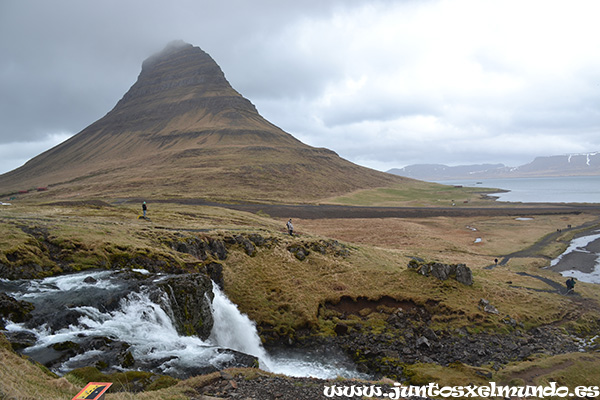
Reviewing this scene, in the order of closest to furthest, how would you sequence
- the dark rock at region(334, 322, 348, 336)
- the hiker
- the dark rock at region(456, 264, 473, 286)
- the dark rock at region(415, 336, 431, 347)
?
1. the dark rock at region(415, 336, 431, 347)
2. the dark rock at region(334, 322, 348, 336)
3. the dark rock at region(456, 264, 473, 286)
4. the hiker

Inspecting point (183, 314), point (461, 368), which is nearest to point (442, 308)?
point (461, 368)

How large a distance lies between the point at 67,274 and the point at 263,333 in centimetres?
1531

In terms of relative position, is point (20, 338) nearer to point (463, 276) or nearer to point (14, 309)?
point (14, 309)

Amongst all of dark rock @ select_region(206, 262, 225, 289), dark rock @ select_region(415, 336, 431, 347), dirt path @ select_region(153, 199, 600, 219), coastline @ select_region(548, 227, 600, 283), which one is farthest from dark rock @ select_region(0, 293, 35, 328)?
dirt path @ select_region(153, 199, 600, 219)

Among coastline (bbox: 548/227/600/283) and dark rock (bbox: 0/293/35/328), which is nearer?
dark rock (bbox: 0/293/35/328)

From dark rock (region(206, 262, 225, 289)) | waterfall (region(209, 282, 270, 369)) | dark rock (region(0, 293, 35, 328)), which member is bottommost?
waterfall (region(209, 282, 270, 369))

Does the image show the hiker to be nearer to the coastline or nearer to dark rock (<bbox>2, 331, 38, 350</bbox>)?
the coastline

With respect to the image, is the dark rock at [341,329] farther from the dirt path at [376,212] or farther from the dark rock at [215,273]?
the dirt path at [376,212]

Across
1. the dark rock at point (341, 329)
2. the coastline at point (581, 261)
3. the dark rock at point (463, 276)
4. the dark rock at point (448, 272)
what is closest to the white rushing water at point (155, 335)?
the dark rock at point (341, 329)

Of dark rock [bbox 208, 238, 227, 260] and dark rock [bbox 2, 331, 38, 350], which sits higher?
dark rock [bbox 208, 238, 227, 260]

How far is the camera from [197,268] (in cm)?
2969

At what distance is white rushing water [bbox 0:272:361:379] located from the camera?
1670 cm

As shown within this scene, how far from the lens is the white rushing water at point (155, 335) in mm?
16703

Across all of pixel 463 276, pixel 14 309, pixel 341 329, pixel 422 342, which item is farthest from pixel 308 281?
pixel 14 309
